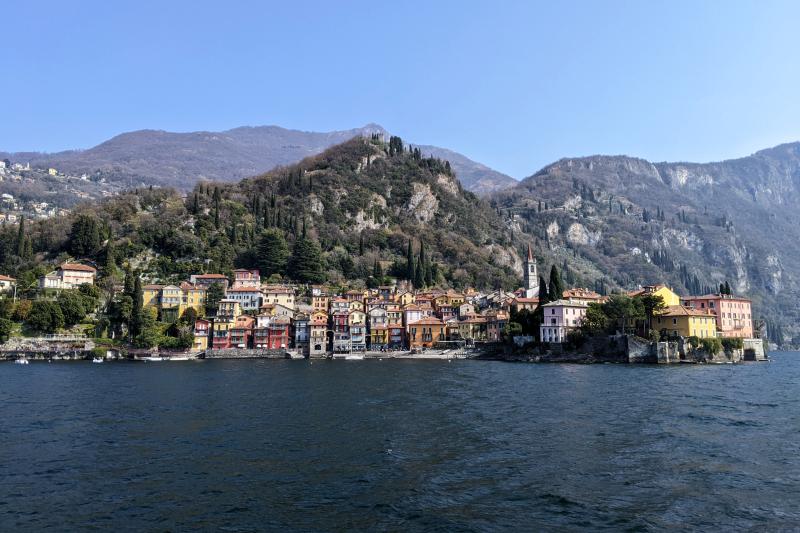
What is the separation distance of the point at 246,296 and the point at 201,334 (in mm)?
13126

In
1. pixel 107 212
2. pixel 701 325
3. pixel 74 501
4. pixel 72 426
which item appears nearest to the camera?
pixel 74 501

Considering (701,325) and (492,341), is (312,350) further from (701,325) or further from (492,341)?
(701,325)

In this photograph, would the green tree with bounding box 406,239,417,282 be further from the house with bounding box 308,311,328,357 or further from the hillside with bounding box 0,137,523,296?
the house with bounding box 308,311,328,357

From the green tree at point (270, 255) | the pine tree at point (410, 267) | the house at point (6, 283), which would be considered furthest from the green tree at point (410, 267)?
the house at point (6, 283)

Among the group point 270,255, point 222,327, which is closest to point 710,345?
point 222,327

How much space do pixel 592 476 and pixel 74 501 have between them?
58.8 ft

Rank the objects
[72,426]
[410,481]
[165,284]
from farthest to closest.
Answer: [165,284] → [72,426] → [410,481]

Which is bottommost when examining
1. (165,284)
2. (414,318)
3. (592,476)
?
(592,476)

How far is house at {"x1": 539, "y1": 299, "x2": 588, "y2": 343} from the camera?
8775 centimetres

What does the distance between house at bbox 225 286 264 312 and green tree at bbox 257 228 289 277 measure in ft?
48.3

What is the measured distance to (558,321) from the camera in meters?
88.4

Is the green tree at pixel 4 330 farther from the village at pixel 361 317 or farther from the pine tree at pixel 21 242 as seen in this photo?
the pine tree at pixel 21 242

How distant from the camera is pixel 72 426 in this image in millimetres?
32438

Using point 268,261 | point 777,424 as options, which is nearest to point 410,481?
point 777,424
